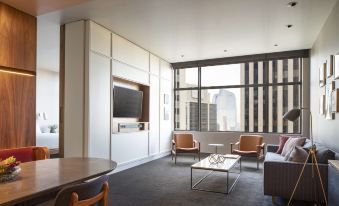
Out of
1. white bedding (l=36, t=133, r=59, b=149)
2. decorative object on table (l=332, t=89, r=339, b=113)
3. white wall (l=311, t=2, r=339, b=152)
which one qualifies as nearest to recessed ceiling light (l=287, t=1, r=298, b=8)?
white wall (l=311, t=2, r=339, b=152)

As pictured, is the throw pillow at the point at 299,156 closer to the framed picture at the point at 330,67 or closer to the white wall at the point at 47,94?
the framed picture at the point at 330,67

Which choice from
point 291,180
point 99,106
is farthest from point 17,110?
point 291,180

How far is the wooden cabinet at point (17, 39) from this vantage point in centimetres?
343

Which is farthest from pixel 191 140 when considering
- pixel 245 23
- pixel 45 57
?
pixel 45 57

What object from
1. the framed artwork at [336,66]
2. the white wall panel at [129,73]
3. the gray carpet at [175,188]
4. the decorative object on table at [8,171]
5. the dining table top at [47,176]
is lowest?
the gray carpet at [175,188]

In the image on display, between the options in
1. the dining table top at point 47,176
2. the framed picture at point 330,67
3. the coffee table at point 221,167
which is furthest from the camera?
the coffee table at point 221,167

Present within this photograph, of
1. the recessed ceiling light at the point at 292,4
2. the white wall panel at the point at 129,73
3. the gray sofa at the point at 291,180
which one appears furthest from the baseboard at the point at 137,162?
the recessed ceiling light at the point at 292,4

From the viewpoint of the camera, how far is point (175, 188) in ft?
14.2

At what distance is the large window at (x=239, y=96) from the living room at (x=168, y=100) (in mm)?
31

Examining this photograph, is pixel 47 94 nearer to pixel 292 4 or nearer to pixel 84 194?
pixel 292 4

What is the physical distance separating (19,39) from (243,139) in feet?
17.9

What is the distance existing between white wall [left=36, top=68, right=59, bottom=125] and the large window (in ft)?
14.9

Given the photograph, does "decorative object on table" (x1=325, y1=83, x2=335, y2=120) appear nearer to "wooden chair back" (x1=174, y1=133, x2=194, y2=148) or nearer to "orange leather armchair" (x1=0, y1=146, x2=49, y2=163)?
"wooden chair back" (x1=174, y1=133, x2=194, y2=148)

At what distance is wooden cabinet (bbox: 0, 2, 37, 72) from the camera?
343 cm
